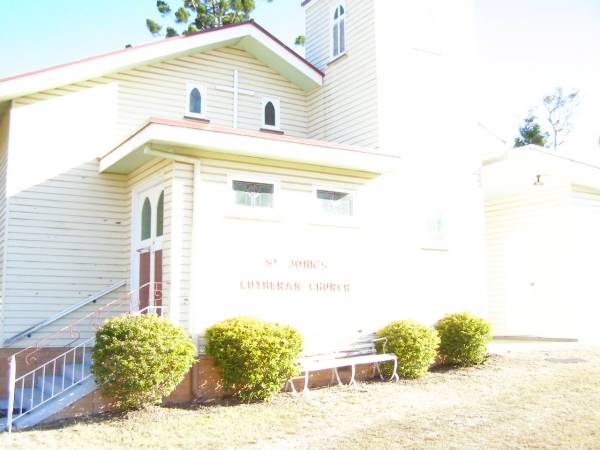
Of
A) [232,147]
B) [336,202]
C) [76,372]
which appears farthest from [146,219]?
[336,202]

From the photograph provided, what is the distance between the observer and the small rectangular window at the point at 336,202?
1253 cm

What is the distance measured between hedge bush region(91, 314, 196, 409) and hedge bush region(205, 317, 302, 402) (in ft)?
2.30

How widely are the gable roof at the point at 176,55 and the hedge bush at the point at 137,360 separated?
5575 mm

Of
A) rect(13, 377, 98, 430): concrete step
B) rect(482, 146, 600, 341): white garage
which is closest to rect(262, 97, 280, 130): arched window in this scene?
rect(482, 146, 600, 341): white garage

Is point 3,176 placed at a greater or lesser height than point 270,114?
lesser

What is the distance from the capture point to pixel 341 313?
40.6 feet

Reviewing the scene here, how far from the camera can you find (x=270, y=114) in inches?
623

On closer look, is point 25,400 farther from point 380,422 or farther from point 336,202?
point 336,202

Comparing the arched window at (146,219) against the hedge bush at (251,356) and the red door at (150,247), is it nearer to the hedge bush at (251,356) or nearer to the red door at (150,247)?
the red door at (150,247)

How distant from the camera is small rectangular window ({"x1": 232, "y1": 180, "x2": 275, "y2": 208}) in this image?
1156 cm

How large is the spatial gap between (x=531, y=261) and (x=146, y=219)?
9988mm

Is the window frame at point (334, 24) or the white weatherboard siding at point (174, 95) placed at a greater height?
the window frame at point (334, 24)

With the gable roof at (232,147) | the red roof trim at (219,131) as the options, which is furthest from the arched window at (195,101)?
the red roof trim at (219,131)

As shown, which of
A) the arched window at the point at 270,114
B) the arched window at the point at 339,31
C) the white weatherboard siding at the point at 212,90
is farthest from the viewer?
the arched window at the point at 339,31
